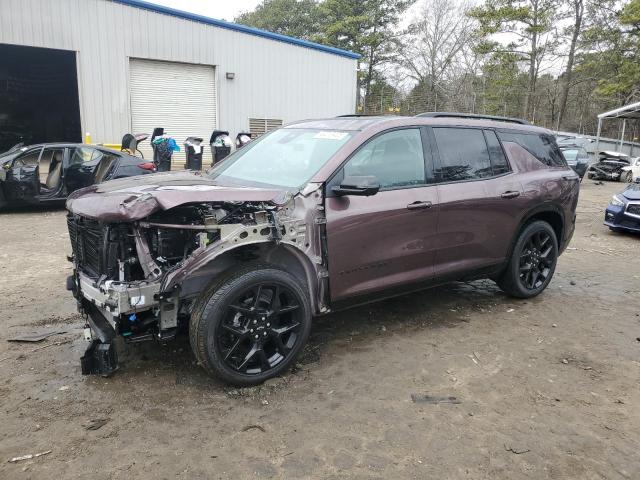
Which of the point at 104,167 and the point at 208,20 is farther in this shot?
the point at 208,20

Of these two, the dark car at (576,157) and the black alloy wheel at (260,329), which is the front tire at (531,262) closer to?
the black alloy wheel at (260,329)

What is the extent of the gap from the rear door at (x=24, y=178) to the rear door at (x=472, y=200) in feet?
26.3

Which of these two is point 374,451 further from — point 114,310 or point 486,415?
point 114,310

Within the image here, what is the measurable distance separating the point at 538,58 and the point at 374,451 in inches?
1228

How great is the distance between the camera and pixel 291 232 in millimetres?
3299

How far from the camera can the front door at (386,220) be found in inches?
140

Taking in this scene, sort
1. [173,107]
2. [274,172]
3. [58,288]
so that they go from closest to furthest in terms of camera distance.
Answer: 1. [274,172]
2. [58,288]
3. [173,107]

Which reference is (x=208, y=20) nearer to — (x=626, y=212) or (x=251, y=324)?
(x=626, y=212)

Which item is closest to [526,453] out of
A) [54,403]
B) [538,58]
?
[54,403]

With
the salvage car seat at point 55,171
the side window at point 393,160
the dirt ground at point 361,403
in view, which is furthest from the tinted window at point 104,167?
the side window at point 393,160

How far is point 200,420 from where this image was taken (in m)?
2.90

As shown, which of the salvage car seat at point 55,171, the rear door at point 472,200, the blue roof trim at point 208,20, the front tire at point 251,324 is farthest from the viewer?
the blue roof trim at point 208,20

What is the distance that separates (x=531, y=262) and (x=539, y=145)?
1.22 metres

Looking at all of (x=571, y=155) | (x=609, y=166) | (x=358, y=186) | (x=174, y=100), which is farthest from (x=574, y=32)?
(x=358, y=186)
